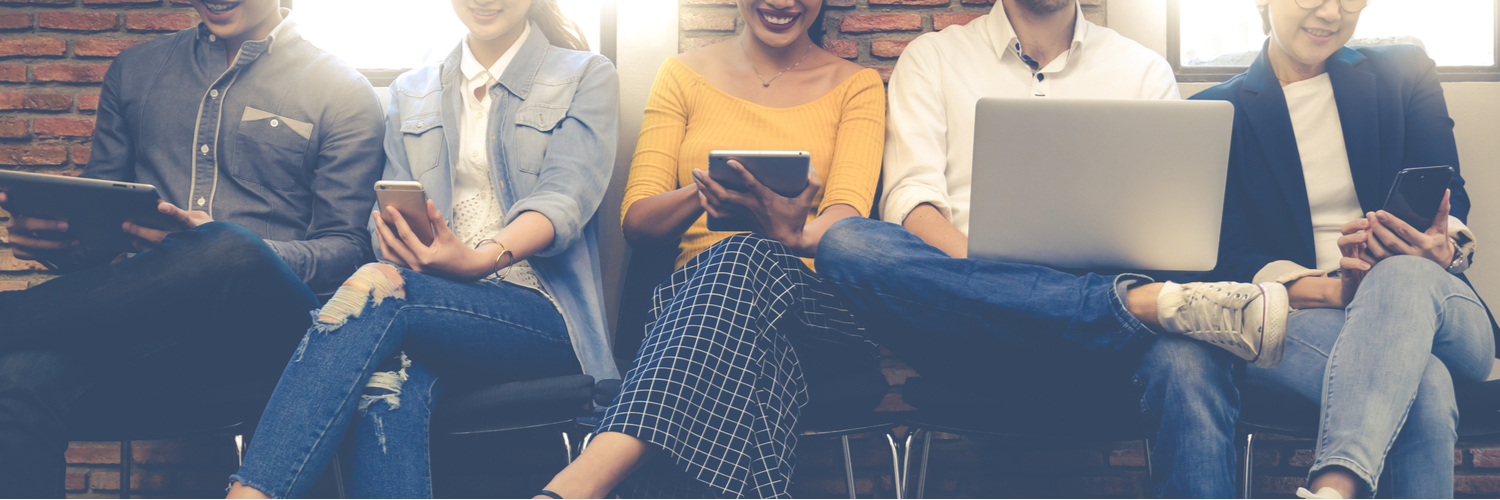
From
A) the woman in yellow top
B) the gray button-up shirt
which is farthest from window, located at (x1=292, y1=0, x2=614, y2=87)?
the woman in yellow top

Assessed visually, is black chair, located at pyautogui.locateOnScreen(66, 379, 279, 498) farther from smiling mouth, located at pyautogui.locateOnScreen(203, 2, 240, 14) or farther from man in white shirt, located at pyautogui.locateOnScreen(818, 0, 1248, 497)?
man in white shirt, located at pyautogui.locateOnScreen(818, 0, 1248, 497)

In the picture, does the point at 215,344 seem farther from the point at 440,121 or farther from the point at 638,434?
the point at 638,434

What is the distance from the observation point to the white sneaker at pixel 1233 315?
3.83ft

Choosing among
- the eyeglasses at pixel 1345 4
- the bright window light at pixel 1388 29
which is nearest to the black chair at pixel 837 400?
the eyeglasses at pixel 1345 4

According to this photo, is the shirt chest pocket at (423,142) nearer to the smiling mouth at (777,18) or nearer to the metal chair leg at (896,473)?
the smiling mouth at (777,18)

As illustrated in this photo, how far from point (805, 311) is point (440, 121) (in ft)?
3.19

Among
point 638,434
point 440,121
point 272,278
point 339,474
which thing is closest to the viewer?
point 638,434

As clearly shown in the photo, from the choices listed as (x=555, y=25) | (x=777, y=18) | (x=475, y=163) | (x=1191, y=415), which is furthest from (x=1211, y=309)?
(x=555, y=25)

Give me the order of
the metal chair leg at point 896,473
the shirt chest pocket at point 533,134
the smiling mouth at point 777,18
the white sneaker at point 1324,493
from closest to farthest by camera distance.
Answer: the white sneaker at point 1324,493, the metal chair leg at point 896,473, the shirt chest pocket at point 533,134, the smiling mouth at point 777,18

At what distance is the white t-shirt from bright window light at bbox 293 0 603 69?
87.5 inches

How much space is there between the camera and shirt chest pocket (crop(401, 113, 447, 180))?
1.81 meters

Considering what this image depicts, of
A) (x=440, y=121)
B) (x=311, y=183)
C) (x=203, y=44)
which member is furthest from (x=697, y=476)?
(x=203, y=44)

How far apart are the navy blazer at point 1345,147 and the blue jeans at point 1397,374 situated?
0.35 metres

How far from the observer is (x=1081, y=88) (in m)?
1.96
